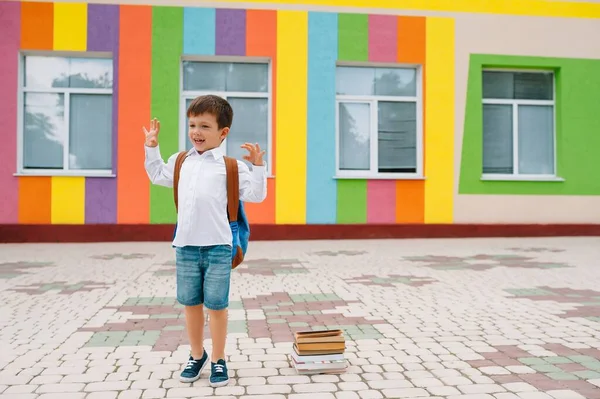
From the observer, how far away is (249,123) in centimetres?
1255

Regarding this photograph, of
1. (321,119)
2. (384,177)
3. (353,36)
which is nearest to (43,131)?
(321,119)

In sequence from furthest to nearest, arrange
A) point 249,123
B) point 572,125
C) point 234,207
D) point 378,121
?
1. point 572,125
2. point 378,121
3. point 249,123
4. point 234,207

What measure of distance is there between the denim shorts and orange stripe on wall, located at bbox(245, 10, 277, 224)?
892 centimetres

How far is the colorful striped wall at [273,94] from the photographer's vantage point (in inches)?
464

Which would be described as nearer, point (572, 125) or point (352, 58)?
point (352, 58)

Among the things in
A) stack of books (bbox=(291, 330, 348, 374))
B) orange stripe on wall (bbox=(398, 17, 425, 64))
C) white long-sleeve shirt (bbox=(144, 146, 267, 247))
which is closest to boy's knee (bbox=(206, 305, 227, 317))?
white long-sleeve shirt (bbox=(144, 146, 267, 247))

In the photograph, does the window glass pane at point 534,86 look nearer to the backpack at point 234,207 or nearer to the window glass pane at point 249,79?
the window glass pane at point 249,79

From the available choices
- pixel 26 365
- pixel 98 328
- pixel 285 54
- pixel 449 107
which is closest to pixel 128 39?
pixel 285 54

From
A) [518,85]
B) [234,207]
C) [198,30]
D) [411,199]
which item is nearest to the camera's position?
[234,207]

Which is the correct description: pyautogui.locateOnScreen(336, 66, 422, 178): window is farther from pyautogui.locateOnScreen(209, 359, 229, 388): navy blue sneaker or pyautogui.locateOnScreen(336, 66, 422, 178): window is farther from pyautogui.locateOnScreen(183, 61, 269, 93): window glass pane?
pyautogui.locateOnScreen(209, 359, 229, 388): navy blue sneaker

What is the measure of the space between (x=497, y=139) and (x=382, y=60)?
10.8ft

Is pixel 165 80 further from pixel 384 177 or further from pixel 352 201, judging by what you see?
pixel 384 177

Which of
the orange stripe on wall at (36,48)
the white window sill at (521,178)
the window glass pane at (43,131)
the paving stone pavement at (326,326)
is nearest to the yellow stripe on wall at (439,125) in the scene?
the white window sill at (521,178)

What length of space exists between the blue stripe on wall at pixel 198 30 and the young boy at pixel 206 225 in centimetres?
924
